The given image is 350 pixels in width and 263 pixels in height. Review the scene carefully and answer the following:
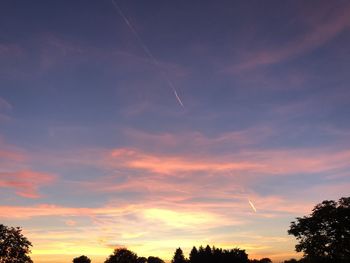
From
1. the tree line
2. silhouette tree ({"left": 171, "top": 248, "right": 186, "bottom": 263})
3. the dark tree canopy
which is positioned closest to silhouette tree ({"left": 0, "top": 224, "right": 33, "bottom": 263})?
the tree line

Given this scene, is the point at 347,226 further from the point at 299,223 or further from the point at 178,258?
the point at 178,258

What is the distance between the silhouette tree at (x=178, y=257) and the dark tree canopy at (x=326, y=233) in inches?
4440

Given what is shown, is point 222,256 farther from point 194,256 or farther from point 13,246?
point 13,246

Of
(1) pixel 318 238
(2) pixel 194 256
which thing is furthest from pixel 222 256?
(1) pixel 318 238

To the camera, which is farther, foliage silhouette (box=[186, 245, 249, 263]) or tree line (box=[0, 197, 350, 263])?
foliage silhouette (box=[186, 245, 249, 263])

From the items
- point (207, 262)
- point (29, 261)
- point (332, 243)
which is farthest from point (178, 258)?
point (332, 243)

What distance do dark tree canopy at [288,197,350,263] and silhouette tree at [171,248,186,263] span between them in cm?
11278

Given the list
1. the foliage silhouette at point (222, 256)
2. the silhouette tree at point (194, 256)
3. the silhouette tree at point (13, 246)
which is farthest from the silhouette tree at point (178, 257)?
the silhouette tree at point (13, 246)

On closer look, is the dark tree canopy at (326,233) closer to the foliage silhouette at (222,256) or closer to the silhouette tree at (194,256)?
the foliage silhouette at (222,256)

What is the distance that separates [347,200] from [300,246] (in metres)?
14.1

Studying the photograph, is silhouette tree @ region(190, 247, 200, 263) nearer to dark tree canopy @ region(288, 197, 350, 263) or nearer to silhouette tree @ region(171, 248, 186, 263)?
silhouette tree @ region(171, 248, 186, 263)

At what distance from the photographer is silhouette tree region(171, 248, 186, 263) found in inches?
7215

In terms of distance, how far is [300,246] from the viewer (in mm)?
78188

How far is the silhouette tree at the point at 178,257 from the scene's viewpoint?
18325 centimetres
